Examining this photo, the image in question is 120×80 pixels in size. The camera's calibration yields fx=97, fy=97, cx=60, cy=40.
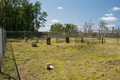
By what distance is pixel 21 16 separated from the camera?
132 feet

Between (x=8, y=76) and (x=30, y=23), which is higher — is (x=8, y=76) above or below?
below

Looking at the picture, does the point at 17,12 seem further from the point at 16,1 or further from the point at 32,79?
the point at 32,79

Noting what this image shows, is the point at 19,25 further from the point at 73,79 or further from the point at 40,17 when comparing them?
the point at 73,79

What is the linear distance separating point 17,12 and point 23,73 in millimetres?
39780

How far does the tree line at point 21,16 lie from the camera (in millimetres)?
35938

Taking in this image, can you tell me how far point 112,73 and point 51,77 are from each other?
2.61m

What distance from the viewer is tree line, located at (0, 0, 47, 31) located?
3594 centimetres

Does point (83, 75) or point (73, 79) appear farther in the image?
point (83, 75)

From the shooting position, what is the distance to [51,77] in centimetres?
381

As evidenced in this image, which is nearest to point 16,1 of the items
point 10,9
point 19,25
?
point 10,9

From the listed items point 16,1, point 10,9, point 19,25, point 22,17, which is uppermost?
point 16,1

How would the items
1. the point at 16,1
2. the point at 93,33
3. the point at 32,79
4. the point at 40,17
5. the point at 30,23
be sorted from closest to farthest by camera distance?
1. the point at 32,79
2. the point at 93,33
3. the point at 16,1
4. the point at 30,23
5. the point at 40,17

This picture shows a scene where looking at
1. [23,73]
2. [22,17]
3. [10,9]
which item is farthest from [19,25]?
[23,73]

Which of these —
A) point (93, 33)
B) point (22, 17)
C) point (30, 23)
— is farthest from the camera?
point (30, 23)
